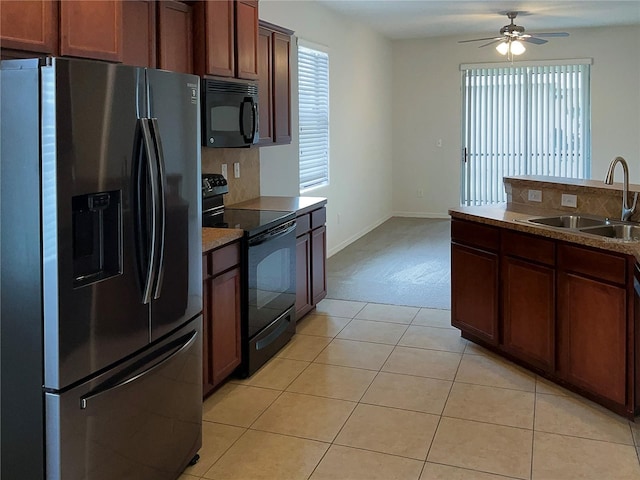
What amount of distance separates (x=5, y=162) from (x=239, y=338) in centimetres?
188

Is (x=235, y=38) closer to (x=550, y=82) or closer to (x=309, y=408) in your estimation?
(x=309, y=408)

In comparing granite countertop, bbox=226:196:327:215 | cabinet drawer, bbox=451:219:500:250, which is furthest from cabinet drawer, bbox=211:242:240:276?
cabinet drawer, bbox=451:219:500:250

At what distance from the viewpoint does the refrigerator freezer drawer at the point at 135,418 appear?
1905 mm

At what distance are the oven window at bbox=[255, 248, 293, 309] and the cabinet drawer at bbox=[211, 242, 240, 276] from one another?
0.79ft

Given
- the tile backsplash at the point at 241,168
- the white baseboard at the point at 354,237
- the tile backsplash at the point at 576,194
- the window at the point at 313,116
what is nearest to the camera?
the tile backsplash at the point at 576,194

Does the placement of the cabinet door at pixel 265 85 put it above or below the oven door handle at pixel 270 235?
above

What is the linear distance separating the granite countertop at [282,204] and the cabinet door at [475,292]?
109cm

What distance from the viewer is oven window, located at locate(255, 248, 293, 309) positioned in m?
3.65

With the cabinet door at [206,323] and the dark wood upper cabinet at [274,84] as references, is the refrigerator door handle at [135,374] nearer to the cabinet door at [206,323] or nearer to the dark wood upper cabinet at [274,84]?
the cabinet door at [206,323]

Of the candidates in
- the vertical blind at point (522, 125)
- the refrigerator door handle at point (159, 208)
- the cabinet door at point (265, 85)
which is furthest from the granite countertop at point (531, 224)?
the vertical blind at point (522, 125)

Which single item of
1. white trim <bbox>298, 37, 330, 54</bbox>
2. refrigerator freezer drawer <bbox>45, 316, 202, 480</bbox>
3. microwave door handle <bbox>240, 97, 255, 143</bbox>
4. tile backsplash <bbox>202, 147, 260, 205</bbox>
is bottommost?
refrigerator freezer drawer <bbox>45, 316, 202, 480</bbox>

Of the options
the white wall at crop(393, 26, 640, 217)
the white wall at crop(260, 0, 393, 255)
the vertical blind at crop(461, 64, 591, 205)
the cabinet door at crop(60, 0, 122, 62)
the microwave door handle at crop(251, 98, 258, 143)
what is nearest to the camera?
the cabinet door at crop(60, 0, 122, 62)

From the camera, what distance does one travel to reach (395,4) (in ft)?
22.1

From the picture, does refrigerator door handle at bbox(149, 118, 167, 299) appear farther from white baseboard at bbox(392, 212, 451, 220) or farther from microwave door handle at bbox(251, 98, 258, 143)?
white baseboard at bbox(392, 212, 451, 220)
